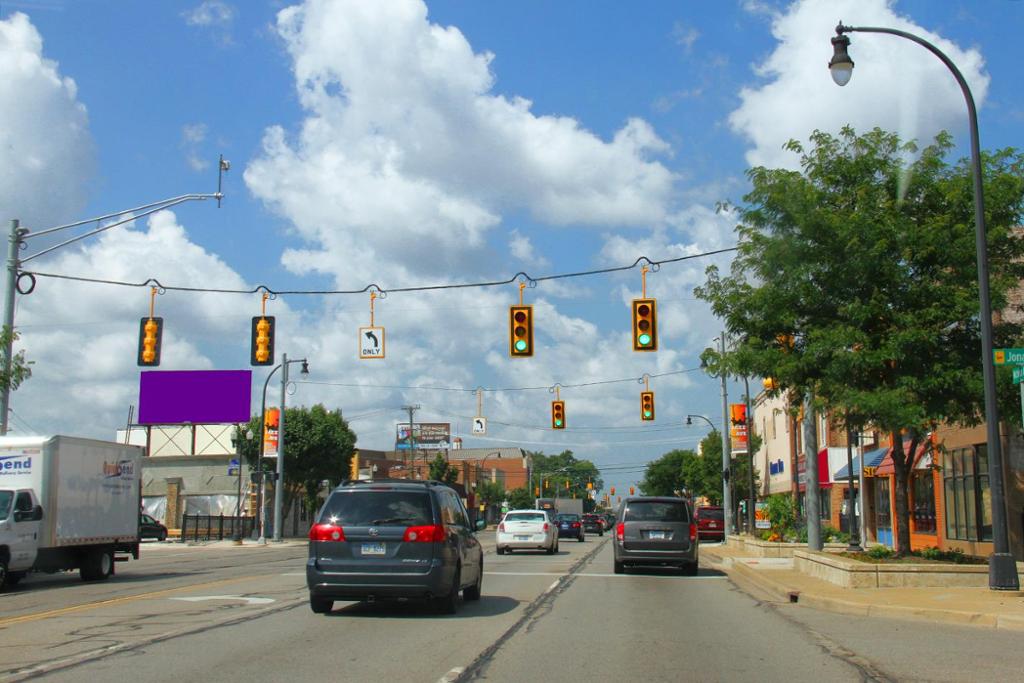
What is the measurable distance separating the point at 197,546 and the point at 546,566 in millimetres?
25400

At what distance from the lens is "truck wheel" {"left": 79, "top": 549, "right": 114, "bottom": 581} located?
22359mm

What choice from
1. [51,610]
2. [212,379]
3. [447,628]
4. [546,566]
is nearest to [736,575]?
[546,566]

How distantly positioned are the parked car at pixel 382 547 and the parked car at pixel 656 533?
10.1 m

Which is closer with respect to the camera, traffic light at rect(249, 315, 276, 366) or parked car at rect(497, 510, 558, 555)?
traffic light at rect(249, 315, 276, 366)

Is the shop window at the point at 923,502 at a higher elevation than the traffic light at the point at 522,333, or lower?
lower

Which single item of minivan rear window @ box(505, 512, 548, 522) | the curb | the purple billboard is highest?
the purple billboard

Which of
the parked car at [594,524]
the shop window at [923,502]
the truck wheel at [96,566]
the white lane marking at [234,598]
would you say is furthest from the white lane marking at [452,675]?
the parked car at [594,524]

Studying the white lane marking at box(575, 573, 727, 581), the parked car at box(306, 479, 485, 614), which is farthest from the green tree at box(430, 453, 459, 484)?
the parked car at box(306, 479, 485, 614)

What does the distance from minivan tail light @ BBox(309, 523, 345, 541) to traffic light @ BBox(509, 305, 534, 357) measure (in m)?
9.30

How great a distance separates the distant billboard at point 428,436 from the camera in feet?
367

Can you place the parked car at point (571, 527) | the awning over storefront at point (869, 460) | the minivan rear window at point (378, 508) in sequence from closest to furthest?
the minivan rear window at point (378, 508), the awning over storefront at point (869, 460), the parked car at point (571, 527)

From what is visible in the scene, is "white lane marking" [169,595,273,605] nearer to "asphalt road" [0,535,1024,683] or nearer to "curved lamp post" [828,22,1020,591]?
"asphalt road" [0,535,1024,683]

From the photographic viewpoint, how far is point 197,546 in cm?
4750

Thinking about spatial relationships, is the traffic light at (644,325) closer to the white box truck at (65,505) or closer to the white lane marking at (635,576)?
the white lane marking at (635,576)
